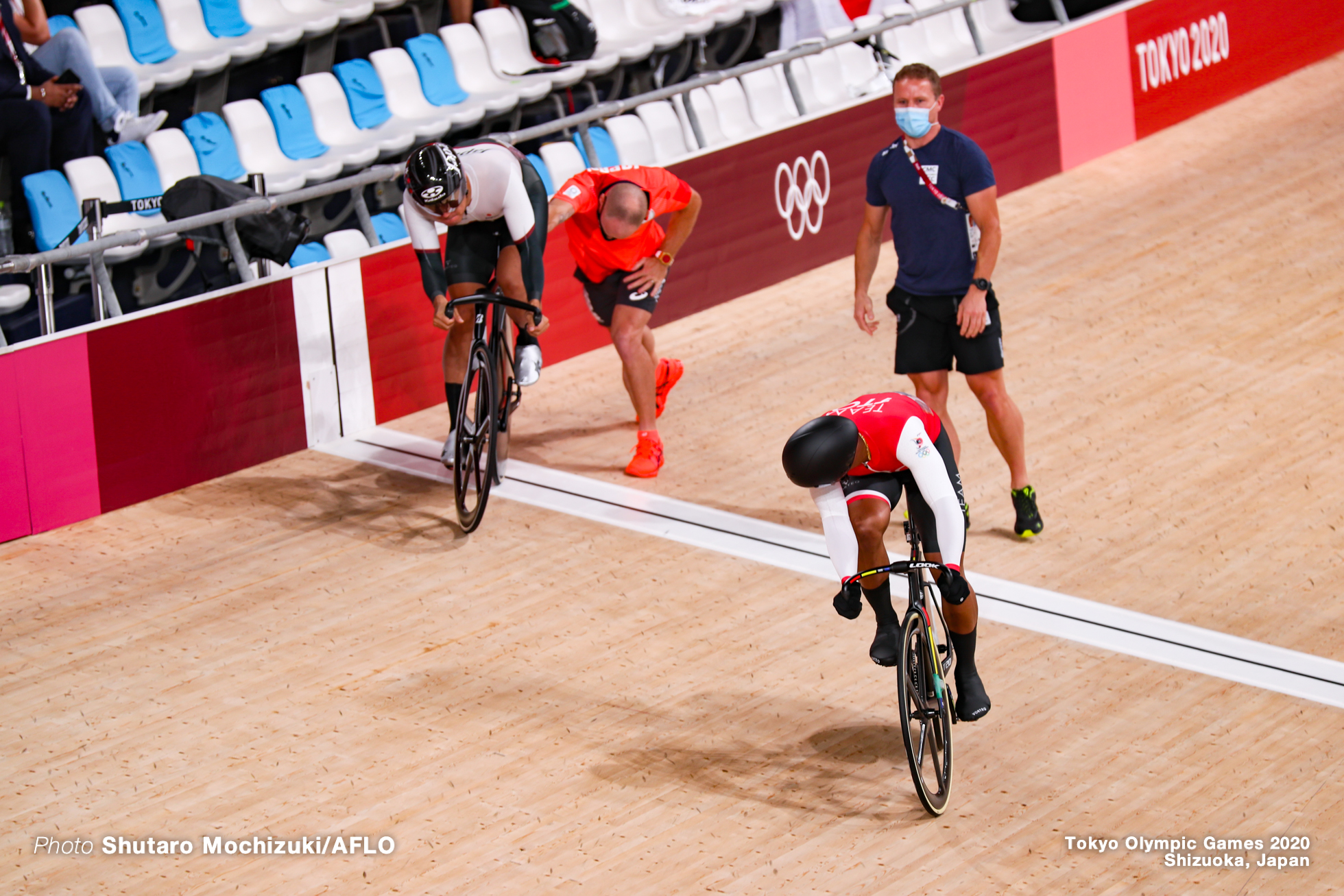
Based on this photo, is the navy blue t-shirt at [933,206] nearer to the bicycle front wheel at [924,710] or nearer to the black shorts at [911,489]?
the black shorts at [911,489]

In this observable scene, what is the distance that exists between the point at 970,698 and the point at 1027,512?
64.2 inches

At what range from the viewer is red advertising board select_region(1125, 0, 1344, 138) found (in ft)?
35.9

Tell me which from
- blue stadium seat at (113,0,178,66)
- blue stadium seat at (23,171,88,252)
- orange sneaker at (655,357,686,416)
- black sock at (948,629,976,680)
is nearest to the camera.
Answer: black sock at (948,629,976,680)

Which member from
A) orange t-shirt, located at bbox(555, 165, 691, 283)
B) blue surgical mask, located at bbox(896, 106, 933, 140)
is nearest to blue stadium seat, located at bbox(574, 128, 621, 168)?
orange t-shirt, located at bbox(555, 165, 691, 283)

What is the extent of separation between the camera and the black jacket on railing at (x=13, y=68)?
7.45m

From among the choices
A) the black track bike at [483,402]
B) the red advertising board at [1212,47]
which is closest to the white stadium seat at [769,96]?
the red advertising board at [1212,47]

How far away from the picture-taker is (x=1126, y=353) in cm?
744

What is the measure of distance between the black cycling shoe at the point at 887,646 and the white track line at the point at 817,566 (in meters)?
1.20

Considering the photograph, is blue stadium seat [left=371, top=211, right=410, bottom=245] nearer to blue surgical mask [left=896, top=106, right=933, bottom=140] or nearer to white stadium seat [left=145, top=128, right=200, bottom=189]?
white stadium seat [left=145, top=128, right=200, bottom=189]

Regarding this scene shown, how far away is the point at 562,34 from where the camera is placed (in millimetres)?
9555

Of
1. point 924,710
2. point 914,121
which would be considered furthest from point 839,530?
point 914,121

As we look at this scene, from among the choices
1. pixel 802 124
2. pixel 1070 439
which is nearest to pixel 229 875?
pixel 1070 439

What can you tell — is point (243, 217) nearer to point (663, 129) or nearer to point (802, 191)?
point (663, 129)

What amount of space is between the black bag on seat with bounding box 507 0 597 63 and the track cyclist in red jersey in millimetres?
6047
